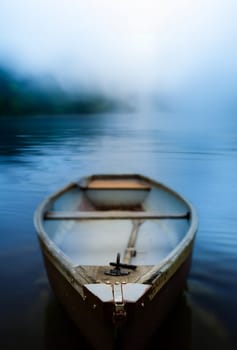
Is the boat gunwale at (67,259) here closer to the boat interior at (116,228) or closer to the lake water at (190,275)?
the boat interior at (116,228)

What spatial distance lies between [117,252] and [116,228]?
113 centimetres

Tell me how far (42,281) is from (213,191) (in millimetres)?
10777

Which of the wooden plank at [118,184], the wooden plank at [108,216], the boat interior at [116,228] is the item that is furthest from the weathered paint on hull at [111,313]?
the wooden plank at [118,184]

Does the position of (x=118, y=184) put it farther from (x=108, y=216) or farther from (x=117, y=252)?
(x=117, y=252)

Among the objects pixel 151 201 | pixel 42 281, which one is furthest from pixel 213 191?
pixel 42 281

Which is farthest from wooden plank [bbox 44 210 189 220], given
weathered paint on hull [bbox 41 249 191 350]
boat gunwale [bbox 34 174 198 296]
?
weathered paint on hull [bbox 41 249 191 350]

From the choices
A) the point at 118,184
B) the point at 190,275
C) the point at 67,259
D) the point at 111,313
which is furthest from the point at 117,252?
the point at 118,184

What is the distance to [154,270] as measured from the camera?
560 centimetres

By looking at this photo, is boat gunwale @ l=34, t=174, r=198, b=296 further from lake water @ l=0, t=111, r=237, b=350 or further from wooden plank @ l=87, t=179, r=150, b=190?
wooden plank @ l=87, t=179, r=150, b=190

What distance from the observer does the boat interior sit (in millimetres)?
8156

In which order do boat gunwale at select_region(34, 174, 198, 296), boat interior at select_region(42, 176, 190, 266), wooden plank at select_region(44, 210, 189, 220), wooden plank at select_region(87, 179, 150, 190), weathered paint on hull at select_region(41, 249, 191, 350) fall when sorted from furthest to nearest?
wooden plank at select_region(87, 179, 150, 190)
wooden plank at select_region(44, 210, 189, 220)
boat interior at select_region(42, 176, 190, 266)
boat gunwale at select_region(34, 174, 198, 296)
weathered paint on hull at select_region(41, 249, 191, 350)

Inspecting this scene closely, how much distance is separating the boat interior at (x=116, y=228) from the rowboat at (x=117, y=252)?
20mm

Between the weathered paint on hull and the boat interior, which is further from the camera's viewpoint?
the boat interior

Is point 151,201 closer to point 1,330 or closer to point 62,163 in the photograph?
point 1,330
